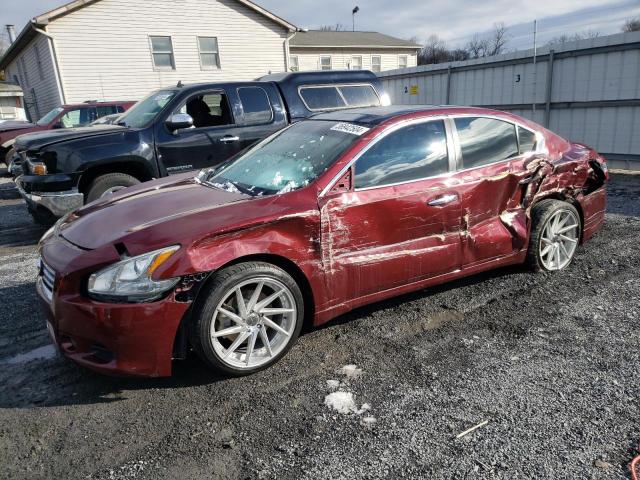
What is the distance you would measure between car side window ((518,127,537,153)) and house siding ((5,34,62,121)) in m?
18.2

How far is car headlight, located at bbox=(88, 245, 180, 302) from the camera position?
8.66ft

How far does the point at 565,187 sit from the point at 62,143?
18.7 ft

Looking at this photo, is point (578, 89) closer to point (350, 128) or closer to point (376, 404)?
point (350, 128)

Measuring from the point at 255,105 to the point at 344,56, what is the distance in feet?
84.7

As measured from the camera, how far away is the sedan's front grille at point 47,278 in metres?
2.83

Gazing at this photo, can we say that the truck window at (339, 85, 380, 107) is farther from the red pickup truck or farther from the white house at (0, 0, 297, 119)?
the white house at (0, 0, 297, 119)

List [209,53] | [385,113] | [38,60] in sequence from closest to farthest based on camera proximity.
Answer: [385,113]
[38,60]
[209,53]

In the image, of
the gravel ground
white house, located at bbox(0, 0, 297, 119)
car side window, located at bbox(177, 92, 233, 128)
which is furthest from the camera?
white house, located at bbox(0, 0, 297, 119)

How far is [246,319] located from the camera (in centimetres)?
293

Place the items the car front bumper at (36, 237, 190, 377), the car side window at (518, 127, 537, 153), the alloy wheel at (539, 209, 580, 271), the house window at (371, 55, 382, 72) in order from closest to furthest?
the car front bumper at (36, 237, 190, 377) < the car side window at (518, 127, 537, 153) < the alloy wheel at (539, 209, 580, 271) < the house window at (371, 55, 382, 72)

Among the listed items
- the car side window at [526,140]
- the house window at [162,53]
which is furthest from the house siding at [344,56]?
the car side window at [526,140]

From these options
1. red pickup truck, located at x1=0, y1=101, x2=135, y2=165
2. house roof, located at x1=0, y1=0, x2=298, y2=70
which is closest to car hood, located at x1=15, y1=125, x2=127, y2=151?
red pickup truck, located at x1=0, y1=101, x2=135, y2=165

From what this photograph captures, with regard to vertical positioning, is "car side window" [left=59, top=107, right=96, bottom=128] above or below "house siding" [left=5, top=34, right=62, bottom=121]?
below

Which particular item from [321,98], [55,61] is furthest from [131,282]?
[55,61]
